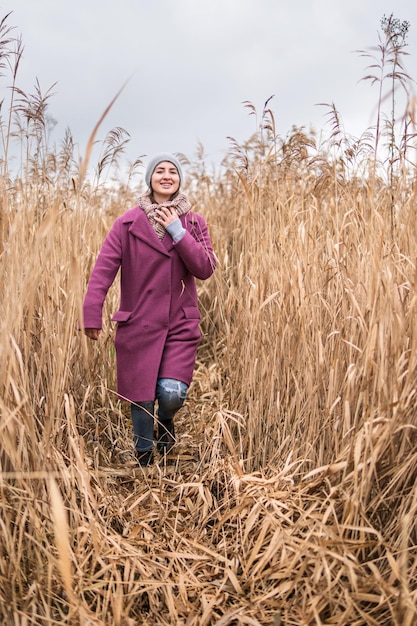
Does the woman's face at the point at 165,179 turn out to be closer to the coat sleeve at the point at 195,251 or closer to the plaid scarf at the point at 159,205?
the plaid scarf at the point at 159,205

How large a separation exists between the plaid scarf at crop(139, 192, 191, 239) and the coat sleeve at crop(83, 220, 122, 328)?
13 cm

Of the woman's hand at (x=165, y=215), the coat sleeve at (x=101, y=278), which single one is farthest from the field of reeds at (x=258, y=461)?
the woman's hand at (x=165, y=215)

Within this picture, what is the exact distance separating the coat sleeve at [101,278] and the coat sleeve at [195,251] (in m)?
0.27

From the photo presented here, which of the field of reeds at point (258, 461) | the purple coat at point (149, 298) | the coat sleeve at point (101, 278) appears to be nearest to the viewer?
the field of reeds at point (258, 461)

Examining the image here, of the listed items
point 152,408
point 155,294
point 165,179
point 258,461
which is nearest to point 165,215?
point 165,179

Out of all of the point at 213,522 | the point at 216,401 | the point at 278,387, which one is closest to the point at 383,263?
the point at 278,387

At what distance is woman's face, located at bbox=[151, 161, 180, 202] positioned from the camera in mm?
2551

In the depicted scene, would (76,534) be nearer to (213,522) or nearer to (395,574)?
(213,522)

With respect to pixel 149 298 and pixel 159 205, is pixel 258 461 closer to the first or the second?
pixel 149 298

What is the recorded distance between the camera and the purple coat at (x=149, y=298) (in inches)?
97.0

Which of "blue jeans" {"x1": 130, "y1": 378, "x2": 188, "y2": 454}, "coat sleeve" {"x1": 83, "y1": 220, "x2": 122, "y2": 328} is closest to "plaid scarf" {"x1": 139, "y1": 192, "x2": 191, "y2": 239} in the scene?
"coat sleeve" {"x1": 83, "y1": 220, "x2": 122, "y2": 328}

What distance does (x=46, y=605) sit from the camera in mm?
1447

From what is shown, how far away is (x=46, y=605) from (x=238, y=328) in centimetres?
136

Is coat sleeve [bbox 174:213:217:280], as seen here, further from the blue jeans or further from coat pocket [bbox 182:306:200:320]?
the blue jeans
